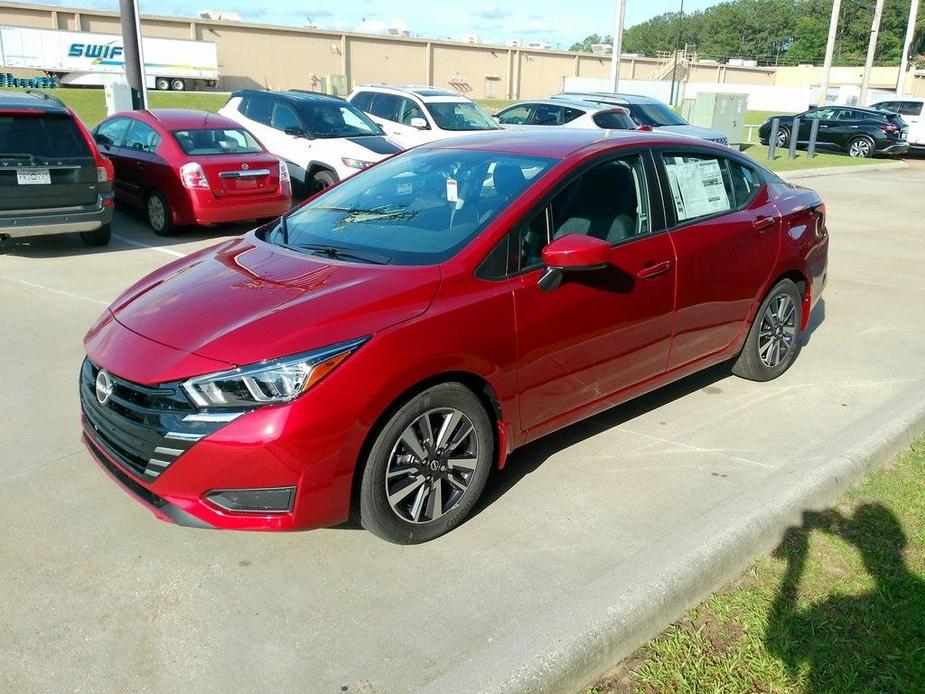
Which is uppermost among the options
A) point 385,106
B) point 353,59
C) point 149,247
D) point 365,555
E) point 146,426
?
point 353,59

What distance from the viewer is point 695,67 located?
Answer: 8494 centimetres

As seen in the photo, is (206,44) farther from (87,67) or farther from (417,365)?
(417,365)

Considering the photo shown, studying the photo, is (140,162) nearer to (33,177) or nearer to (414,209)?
(33,177)

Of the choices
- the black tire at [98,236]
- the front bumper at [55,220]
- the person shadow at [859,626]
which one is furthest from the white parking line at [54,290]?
the person shadow at [859,626]

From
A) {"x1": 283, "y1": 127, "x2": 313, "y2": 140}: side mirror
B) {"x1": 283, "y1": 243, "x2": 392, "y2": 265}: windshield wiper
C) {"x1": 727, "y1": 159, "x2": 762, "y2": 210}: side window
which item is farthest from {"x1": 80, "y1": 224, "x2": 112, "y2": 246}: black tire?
{"x1": 727, "y1": 159, "x2": 762, "y2": 210}: side window

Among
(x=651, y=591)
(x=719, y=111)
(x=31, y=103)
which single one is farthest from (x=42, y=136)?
(x=719, y=111)

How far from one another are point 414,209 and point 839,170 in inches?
756

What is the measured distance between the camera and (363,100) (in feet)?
49.5

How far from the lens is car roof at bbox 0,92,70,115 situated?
8.33m

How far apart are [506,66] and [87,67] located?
115 ft

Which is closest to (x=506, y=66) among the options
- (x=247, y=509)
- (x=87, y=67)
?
(x=87, y=67)

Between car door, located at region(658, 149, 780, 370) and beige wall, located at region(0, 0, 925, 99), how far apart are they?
58118 millimetres

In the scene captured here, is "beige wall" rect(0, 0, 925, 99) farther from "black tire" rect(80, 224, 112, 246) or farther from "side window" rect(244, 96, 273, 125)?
"black tire" rect(80, 224, 112, 246)

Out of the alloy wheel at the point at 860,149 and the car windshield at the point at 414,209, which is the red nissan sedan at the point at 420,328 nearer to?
the car windshield at the point at 414,209
